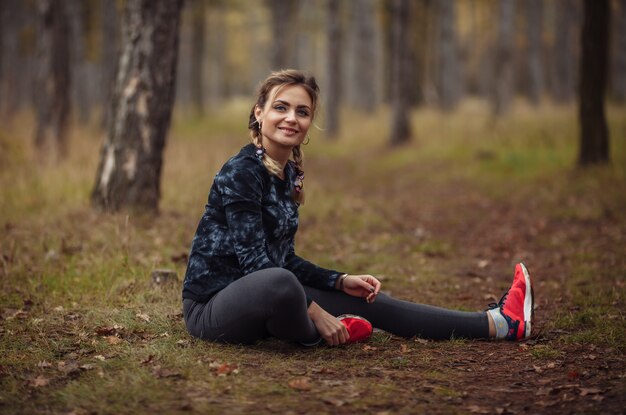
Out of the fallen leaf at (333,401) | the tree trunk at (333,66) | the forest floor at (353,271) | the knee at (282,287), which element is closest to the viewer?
the fallen leaf at (333,401)

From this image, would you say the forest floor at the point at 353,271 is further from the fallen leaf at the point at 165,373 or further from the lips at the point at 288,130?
the lips at the point at 288,130

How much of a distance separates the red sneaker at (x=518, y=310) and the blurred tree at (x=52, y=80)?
9818 mm

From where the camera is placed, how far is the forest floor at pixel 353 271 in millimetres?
3393

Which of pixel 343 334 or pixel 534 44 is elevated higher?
pixel 534 44

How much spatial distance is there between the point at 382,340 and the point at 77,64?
23.4m

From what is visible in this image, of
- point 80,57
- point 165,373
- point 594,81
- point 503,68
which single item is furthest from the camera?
point 80,57

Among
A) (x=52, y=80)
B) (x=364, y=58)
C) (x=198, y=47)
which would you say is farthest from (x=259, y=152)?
(x=364, y=58)

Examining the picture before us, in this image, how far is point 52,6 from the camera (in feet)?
40.5

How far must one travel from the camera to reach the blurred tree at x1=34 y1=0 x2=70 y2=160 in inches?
488

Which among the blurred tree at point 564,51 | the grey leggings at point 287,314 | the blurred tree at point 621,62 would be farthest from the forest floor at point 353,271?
the blurred tree at point 564,51

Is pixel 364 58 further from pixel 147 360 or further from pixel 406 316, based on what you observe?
pixel 147 360

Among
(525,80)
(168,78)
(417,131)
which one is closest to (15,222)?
(168,78)

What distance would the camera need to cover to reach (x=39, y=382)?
347 centimetres

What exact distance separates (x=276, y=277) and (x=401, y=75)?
51.3 ft
